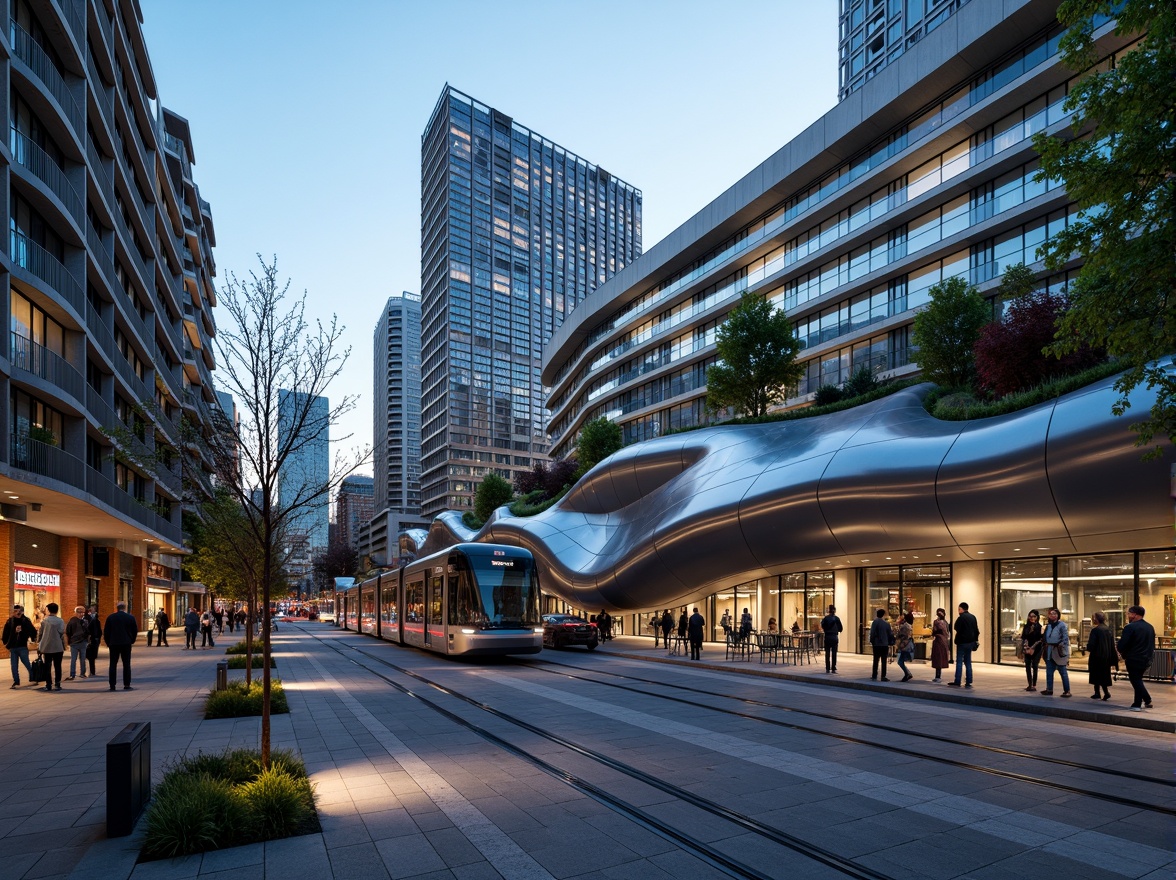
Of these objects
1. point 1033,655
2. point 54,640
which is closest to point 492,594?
point 54,640

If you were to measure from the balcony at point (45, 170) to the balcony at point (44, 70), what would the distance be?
1.76 m

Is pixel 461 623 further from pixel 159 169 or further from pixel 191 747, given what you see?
pixel 159 169

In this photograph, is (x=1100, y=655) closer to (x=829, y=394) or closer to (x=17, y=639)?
(x=829, y=394)

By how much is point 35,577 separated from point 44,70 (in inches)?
645

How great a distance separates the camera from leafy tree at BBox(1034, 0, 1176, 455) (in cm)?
821

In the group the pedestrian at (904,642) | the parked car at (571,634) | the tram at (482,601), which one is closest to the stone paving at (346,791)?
the pedestrian at (904,642)

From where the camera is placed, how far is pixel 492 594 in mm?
22203

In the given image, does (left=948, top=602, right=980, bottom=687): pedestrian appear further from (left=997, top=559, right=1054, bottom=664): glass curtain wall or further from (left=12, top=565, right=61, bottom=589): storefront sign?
(left=12, top=565, right=61, bottom=589): storefront sign

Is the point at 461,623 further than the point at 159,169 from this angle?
No

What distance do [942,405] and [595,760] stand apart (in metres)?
17.9

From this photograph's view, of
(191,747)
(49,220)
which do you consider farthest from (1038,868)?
(49,220)

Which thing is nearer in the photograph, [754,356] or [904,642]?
[904,642]

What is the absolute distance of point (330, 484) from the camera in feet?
33.9

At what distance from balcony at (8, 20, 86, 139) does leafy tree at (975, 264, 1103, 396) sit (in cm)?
2890
